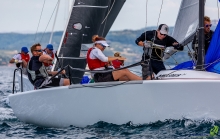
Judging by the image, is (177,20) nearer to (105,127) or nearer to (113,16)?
(105,127)

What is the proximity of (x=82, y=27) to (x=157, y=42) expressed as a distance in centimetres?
516

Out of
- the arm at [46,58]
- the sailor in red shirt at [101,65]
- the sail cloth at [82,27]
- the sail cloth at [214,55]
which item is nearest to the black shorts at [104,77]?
the sailor in red shirt at [101,65]

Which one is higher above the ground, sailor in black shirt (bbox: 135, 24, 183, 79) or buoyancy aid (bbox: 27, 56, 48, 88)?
sailor in black shirt (bbox: 135, 24, 183, 79)

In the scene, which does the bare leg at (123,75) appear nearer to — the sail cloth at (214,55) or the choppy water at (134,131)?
the choppy water at (134,131)

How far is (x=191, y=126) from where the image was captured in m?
7.68

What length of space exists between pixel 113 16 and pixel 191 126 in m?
6.34

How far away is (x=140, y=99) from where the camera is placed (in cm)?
775

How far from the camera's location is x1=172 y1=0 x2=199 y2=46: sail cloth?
872 centimetres

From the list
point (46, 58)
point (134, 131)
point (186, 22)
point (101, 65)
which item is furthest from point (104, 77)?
point (186, 22)

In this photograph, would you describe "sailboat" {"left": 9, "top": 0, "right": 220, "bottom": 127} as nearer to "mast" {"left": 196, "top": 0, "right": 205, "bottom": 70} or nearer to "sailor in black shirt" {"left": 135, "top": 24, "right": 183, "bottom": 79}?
"mast" {"left": 196, "top": 0, "right": 205, "bottom": 70}

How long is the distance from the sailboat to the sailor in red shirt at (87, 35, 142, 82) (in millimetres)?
338

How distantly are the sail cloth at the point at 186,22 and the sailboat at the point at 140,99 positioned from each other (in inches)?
23.5


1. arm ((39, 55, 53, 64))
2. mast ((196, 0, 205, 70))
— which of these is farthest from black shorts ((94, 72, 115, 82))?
mast ((196, 0, 205, 70))

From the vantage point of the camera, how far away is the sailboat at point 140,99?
7.57 metres
